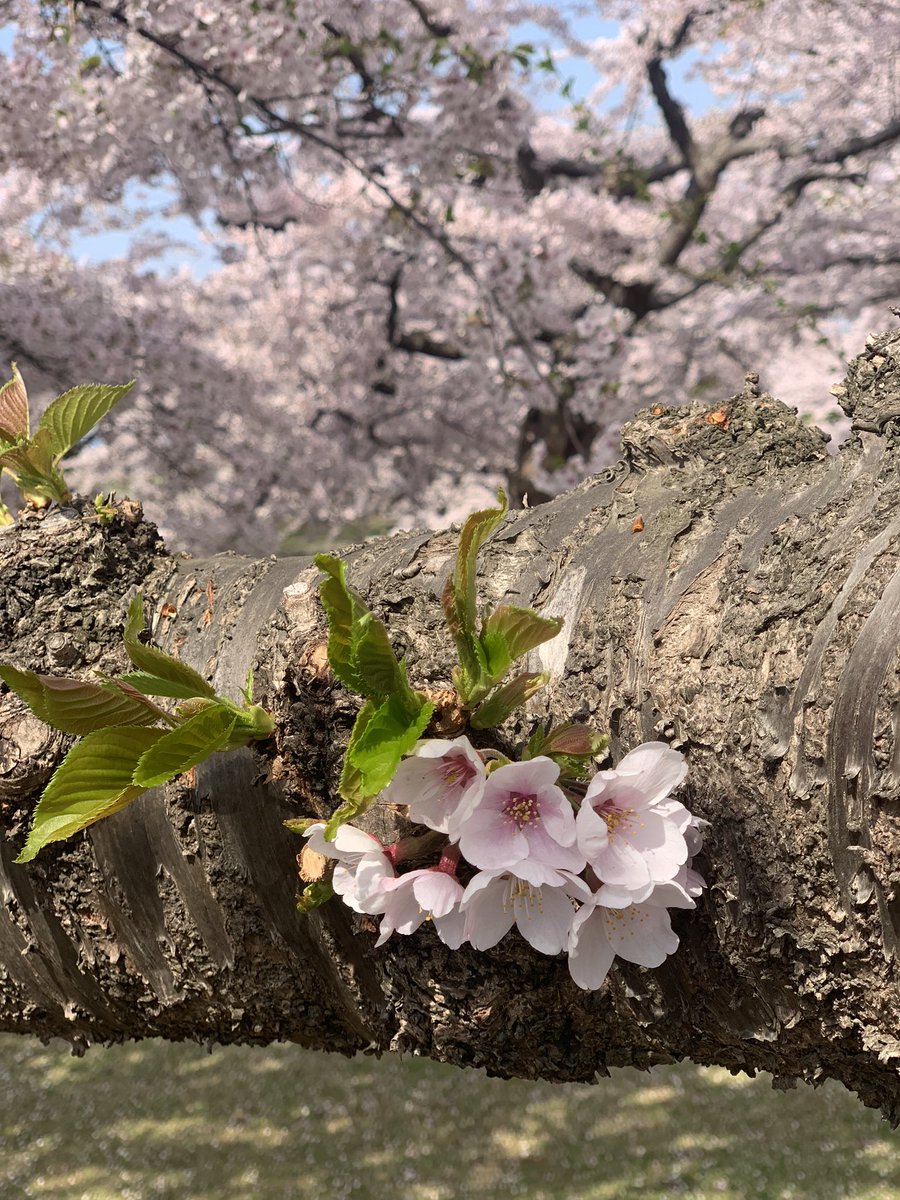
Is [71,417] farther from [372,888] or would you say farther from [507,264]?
[507,264]

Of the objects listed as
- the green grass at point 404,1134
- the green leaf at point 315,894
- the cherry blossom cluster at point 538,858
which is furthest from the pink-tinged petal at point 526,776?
the green grass at point 404,1134

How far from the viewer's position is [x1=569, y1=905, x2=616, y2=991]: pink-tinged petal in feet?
2.85

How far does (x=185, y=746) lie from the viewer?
88cm

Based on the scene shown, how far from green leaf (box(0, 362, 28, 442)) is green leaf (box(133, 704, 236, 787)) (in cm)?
A: 59

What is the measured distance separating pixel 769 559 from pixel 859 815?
0.25 meters

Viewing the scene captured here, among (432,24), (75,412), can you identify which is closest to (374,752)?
(75,412)

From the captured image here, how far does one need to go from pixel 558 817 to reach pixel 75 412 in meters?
0.83

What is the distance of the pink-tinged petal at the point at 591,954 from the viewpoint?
869 millimetres

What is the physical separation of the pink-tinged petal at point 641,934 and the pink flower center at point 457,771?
0.59 ft

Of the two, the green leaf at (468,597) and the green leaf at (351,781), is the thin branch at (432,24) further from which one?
the green leaf at (351,781)

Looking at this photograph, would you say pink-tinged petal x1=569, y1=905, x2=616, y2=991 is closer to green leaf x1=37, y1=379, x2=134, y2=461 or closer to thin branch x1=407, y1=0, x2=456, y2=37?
green leaf x1=37, y1=379, x2=134, y2=461

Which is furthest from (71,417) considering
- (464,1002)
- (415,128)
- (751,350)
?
(751,350)

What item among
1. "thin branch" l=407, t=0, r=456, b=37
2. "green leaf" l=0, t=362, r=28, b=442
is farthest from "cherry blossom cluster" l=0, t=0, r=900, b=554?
"green leaf" l=0, t=362, r=28, b=442

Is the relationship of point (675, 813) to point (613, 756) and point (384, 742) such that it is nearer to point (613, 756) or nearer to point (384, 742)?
point (613, 756)
